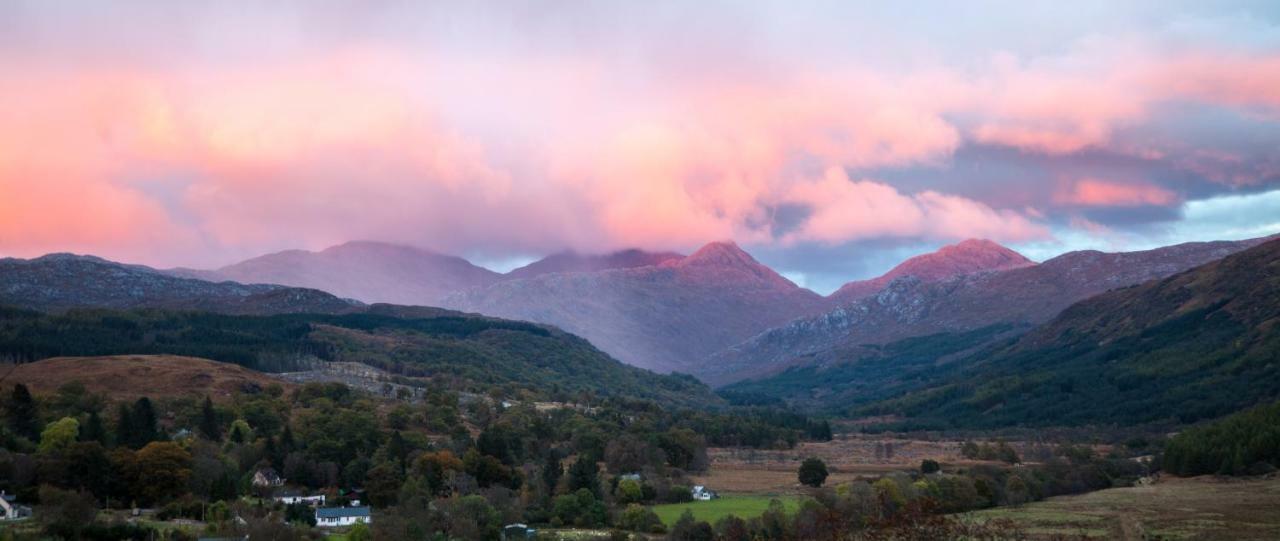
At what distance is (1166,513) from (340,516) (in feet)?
198

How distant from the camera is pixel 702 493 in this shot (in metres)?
102

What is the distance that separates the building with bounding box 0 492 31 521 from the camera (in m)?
67.3

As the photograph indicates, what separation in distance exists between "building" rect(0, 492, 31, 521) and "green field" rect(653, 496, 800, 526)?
147 feet

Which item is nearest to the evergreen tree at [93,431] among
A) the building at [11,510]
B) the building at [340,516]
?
the building at [11,510]

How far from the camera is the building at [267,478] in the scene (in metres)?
90.8

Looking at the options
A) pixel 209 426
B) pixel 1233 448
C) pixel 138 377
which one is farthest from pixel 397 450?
pixel 1233 448

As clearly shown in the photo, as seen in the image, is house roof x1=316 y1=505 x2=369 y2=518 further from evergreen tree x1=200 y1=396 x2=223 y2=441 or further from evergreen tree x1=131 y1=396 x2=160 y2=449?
evergreen tree x1=200 y1=396 x2=223 y2=441

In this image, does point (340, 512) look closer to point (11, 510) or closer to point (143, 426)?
point (11, 510)

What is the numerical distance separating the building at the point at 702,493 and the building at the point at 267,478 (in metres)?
38.0

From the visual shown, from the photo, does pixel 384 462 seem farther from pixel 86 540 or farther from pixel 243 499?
pixel 86 540

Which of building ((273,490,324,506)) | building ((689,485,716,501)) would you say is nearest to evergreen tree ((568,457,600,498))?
building ((689,485,716,501))

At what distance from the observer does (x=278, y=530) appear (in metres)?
63.8

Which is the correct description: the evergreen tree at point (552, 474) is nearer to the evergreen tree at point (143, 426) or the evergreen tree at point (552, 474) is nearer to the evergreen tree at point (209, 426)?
the evergreen tree at point (143, 426)

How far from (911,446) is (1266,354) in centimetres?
6479
